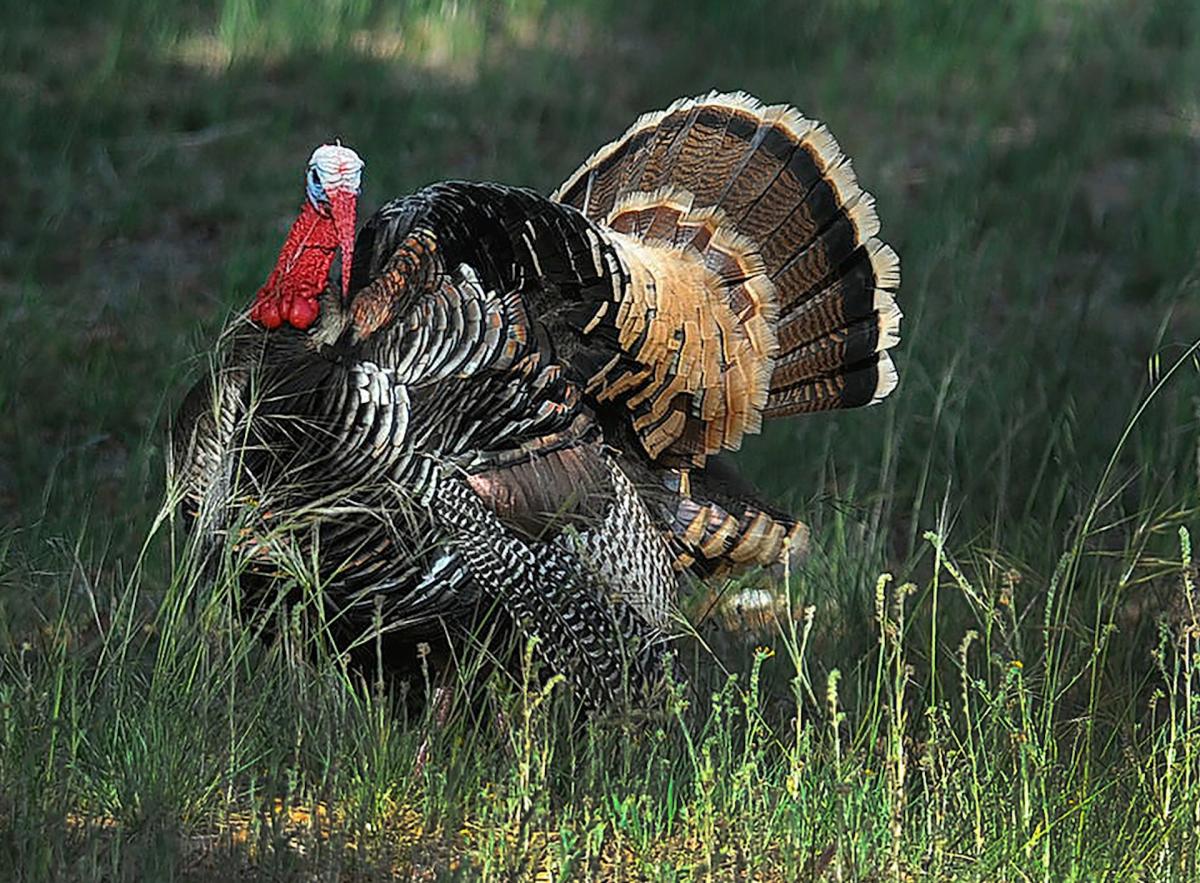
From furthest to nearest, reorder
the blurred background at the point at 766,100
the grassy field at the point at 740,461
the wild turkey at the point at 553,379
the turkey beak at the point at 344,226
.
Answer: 1. the blurred background at the point at 766,100
2. the turkey beak at the point at 344,226
3. the wild turkey at the point at 553,379
4. the grassy field at the point at 740,461

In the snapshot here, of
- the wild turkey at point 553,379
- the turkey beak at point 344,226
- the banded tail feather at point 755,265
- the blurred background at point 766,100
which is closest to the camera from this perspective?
the wild turkey at point 553,379

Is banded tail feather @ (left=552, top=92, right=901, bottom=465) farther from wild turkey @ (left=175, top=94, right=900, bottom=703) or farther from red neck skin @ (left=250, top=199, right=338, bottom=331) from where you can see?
red neck skin @ (left=250, top=199, right=338, bottom=331)

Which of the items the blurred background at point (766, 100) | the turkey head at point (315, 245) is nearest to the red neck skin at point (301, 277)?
the turkey head at point (315, 245)

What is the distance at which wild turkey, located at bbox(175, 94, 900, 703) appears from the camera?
381 centimetres

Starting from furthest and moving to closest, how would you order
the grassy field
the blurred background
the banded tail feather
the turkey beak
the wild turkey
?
the blurred background, the banded tail feather, the turkey beak, the wild turkey, the grassy field

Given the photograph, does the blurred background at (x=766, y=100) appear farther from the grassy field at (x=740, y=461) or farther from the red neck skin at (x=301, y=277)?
the red neck skin at (x=301, y=277)

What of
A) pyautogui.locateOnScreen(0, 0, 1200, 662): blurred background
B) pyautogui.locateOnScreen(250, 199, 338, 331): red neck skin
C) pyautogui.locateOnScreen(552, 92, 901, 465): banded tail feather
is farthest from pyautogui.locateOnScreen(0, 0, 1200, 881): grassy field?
pyautogui.locateOnScreen(552, 92, 901, 465): banded tail feather

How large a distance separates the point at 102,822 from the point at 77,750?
0.21 m

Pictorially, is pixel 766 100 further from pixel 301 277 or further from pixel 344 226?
pixel 301 277

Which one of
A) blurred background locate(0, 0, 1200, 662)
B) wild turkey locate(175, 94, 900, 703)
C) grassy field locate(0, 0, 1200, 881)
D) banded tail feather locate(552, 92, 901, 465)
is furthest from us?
blurred background locate(0, 0, 1200, 662)

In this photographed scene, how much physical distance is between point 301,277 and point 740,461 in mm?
2224

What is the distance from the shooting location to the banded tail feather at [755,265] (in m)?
4.60

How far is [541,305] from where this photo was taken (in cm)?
423

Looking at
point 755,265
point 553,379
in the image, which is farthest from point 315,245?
point 755,265
